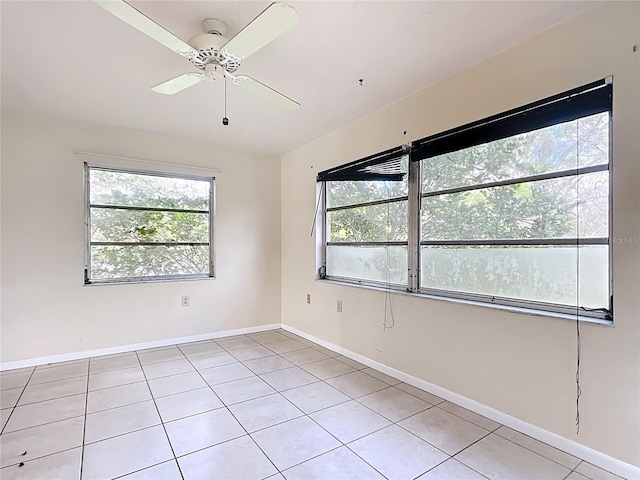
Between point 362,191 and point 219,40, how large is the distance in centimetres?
197

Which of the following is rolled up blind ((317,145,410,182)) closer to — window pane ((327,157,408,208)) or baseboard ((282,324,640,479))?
window pane ((327,157,408,208))

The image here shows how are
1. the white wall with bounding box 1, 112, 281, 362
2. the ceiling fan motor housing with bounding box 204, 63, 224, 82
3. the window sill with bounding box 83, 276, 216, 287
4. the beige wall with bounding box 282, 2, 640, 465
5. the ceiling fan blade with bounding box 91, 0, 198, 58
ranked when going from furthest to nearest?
the window sill with bounding box 83, 276, 216, 287 < the white wall with bounding box 1, 112, 281, 362 < the ceiling fan motor housing with bounding box 204, 63, 224, 82 < the beige wall with bounding box 282, 2, 640, 465 < the ceiling fan blade with bounding box 91, 0, 198, 58

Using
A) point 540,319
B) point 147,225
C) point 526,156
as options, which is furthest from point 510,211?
point 147,225

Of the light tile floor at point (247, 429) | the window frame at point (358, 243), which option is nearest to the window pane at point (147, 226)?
the light tile floor at point (247, 429)

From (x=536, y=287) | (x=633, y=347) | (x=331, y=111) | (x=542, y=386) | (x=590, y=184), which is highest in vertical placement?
(x=331, y=111)

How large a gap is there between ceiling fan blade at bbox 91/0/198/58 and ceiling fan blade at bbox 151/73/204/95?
232mm

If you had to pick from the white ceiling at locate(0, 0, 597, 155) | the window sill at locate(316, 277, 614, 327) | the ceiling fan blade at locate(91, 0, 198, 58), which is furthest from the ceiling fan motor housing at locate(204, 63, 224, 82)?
the window sill at locate(316, 277, 614, 327)

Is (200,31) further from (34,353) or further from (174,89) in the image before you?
(34,353)

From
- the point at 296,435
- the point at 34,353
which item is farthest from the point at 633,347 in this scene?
the point at 34,353

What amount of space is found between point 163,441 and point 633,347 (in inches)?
99.2

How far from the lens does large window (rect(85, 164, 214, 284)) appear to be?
11.3ft

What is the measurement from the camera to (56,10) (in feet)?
5.65

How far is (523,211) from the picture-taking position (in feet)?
6.81

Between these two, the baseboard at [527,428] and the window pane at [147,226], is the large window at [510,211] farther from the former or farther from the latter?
the window pane at [147,226]
